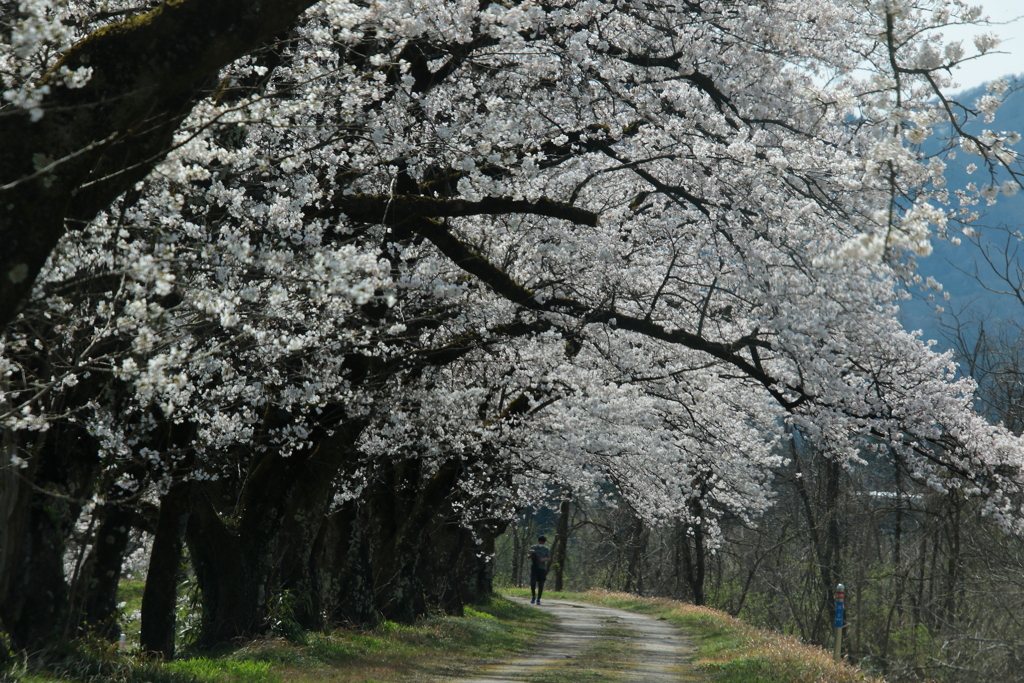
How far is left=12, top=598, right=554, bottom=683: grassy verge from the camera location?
6.98 meters

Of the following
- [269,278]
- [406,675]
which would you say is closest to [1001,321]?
→ [406,675]

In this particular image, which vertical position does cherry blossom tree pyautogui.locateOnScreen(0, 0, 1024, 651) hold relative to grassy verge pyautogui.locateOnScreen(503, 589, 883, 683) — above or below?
above

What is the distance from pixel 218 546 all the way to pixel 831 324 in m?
7.50

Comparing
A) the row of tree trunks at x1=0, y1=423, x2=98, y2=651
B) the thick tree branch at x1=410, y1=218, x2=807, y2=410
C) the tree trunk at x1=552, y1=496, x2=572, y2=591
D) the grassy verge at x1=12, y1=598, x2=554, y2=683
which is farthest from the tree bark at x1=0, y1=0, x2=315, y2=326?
the tree trunk at x1=552, y1=496, x2=572, y2=591

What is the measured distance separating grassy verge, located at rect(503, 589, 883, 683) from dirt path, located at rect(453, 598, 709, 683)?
1.15 feet

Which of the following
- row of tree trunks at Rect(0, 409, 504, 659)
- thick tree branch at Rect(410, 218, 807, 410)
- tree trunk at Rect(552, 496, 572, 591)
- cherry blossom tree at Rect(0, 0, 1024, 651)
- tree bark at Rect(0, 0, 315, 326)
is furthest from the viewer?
tree trunk at Rect(552, 496, 572, 591)

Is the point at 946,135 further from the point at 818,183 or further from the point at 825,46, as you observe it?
the point at 825,46

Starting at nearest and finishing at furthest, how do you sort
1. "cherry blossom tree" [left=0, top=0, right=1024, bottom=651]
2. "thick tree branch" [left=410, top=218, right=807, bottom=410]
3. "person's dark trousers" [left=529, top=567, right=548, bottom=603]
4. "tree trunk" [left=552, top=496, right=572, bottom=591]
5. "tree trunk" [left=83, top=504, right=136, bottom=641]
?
"cherry blossom tree" [left=0, top=0, right=1024, bottom=651]
"thick tree branch" [left=410, top=218, right=807, bottom=410]
"tree trunk" [left=83, top=504, right=136, bottom=641]
"person's dark trousers" [left=529, top=567, right=548, bottom=603]
"tree trunk" [left=552, top=496, right=572, bottom=591]

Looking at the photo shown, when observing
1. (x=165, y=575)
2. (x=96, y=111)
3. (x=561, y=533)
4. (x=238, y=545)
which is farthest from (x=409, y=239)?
(x=561, y=533)

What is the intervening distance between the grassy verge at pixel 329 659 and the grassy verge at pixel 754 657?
11.1 ft

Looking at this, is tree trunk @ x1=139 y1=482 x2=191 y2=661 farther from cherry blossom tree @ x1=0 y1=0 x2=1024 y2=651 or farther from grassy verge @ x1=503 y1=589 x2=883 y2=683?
grassy verge @ x1=503 y1=589 x2=883 y2=683

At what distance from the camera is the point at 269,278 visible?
5934 mm

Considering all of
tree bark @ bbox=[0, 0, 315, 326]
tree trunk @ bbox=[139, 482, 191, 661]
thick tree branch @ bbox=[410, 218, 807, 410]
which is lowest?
tree trunk @ bbox=[139, 482, 191, 661]

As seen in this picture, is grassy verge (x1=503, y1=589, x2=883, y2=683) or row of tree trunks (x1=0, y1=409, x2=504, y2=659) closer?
row of tree trunks (x1=0, y1=409, x2=504, y2=659)
